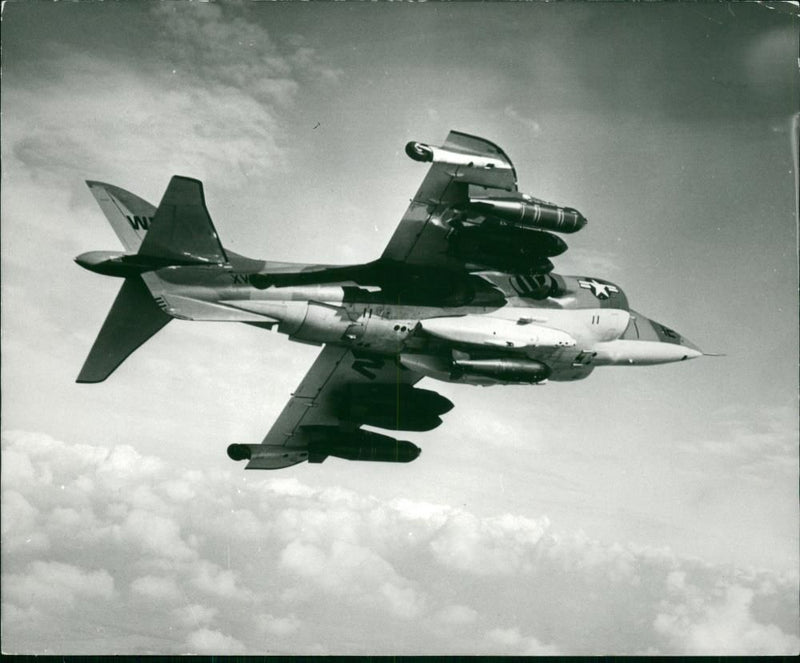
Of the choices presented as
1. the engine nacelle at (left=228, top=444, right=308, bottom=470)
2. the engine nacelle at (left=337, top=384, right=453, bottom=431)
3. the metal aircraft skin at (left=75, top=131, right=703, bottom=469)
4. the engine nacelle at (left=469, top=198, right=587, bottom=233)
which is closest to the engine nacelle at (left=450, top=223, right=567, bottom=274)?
the metal aircraft skin at (left=75, top=131, right=703, bottom=469)

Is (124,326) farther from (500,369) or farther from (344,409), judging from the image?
(500,369)

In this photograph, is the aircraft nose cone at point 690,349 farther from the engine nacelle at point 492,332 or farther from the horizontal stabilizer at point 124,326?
the horizontal stabilizer at point 124,326

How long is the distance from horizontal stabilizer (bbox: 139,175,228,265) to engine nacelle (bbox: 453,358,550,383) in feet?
11.7

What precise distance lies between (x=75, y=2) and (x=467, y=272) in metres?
6.64

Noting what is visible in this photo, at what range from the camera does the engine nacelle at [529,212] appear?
37.8 ft

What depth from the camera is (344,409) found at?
14.7 meters

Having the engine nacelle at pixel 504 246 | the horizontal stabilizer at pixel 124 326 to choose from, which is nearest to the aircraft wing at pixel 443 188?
the engine nacelle at pixel 504 246

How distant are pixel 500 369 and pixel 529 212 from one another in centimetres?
220

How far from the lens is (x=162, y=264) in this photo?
36.9 ft

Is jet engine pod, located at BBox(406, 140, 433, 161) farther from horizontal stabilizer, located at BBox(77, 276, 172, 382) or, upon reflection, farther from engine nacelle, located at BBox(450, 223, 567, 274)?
horizontal stabilizer, located at BBox(77, 276, 172, 382)

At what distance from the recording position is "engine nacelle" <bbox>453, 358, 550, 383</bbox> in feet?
40.6

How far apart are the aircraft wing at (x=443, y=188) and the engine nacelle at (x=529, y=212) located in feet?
0.87

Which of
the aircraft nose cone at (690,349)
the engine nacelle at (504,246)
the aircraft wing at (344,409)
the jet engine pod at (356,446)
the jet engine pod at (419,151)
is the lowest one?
the jet engine pod at (356,446)

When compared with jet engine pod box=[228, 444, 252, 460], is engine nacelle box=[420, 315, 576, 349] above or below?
above
